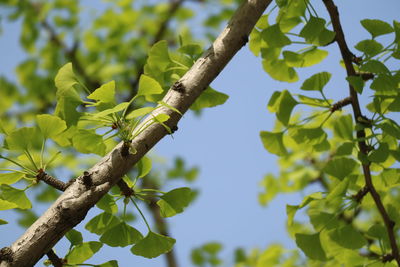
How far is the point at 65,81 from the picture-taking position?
696 millimetres

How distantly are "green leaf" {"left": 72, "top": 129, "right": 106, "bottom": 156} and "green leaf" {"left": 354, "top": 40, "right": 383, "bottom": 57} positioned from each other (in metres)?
0.54

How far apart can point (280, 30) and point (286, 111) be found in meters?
0.18

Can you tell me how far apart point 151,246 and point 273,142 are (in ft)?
1.40

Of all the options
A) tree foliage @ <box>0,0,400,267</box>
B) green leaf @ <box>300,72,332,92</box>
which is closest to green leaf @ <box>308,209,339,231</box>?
tree foliage @ <box>0,0,400,267</box>

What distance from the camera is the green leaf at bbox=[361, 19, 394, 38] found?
2.76ft

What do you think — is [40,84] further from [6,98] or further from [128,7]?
[128,7]

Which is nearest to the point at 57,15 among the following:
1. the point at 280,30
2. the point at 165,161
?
the point at 165,161

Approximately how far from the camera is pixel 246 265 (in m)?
1.81

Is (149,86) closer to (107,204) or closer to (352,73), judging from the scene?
(107,204)

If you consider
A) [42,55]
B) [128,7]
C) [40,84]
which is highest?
[128,7]

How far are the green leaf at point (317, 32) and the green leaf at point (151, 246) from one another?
1.53 feet

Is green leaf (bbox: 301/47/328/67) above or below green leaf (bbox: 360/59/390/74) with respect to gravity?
above

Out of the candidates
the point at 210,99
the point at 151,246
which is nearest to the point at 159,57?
the point at 210,99

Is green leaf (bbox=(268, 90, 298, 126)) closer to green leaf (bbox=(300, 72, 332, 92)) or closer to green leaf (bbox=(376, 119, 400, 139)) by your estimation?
green leaf (bbox=(300, 72, 332, 92))
